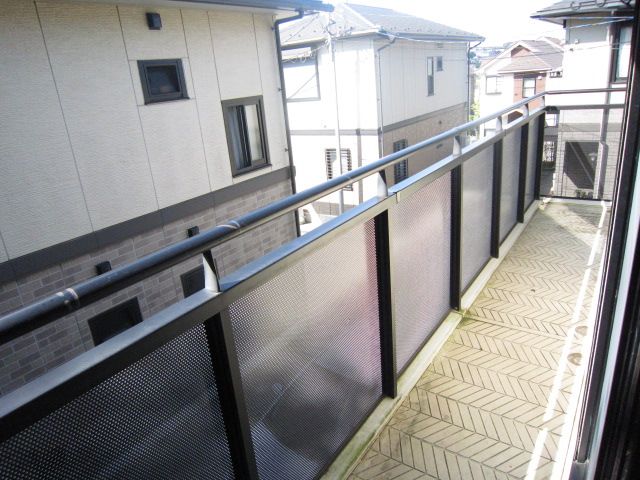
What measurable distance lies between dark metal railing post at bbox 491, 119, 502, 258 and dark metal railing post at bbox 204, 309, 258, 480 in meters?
3.26

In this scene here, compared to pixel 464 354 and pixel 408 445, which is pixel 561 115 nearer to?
pixel 464 354

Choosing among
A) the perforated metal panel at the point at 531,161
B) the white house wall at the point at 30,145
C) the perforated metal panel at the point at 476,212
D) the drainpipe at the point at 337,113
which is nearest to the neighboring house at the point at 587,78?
the perforated metal panel at the point at 531,161

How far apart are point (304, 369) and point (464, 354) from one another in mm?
1587

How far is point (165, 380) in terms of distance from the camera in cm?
123

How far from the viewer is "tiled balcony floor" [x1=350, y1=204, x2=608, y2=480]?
225 centimetres

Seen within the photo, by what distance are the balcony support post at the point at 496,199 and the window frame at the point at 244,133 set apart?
159 inches

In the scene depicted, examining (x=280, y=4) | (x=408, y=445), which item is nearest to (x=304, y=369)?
(x=408, y=445)

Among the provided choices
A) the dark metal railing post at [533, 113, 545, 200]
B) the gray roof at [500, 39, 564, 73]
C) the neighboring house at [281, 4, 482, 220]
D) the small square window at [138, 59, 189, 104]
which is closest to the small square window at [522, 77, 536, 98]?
the gray roof at [500, 39, 564, 73]

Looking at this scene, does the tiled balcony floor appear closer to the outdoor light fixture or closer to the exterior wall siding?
the outdoor light fixture

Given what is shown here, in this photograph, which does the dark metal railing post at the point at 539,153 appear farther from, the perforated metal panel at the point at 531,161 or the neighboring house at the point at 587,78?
the neighboring house at the point at 587,78

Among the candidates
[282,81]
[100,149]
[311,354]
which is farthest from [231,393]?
[282,81]

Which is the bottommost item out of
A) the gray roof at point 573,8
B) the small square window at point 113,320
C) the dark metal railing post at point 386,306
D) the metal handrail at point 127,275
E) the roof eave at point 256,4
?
the small square window at point 113,320

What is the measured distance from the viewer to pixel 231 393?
1.42 meters

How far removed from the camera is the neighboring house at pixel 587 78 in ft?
19.6
